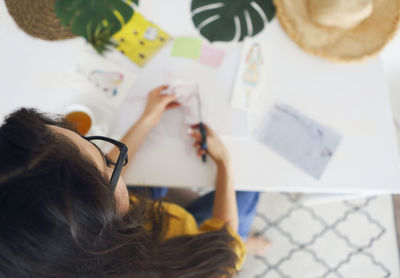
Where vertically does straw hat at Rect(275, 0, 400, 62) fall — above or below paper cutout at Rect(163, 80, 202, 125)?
above

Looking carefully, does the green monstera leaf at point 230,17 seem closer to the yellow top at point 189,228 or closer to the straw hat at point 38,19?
the straw hat at point 38,19

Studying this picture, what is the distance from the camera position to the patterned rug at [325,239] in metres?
1.35

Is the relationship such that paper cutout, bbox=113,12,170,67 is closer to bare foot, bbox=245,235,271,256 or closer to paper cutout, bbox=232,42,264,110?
paper cutout, bbox=232,42,264,110

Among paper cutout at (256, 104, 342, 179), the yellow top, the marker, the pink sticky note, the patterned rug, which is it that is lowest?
the patterned rug

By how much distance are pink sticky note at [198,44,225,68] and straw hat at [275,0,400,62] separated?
0.72 feet

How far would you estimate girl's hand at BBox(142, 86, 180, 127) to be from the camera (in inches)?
33.0

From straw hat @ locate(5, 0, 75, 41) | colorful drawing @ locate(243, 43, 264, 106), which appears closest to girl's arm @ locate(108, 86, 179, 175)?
colorful drawing @ locate(243, 43, 264, 106)

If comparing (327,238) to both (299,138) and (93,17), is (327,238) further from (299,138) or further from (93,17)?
(93,17)

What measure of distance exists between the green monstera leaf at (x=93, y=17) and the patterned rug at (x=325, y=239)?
1.00 meters

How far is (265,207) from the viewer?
4.70 feet

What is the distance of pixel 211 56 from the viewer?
0.92 meters

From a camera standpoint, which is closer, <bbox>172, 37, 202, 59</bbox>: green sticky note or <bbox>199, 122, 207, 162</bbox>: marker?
<bbox>199, 122, 207, 162</bbox>: marker

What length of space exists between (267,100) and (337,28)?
0.32 metres

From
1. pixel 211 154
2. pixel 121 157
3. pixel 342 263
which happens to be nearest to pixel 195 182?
pixel 211 154
